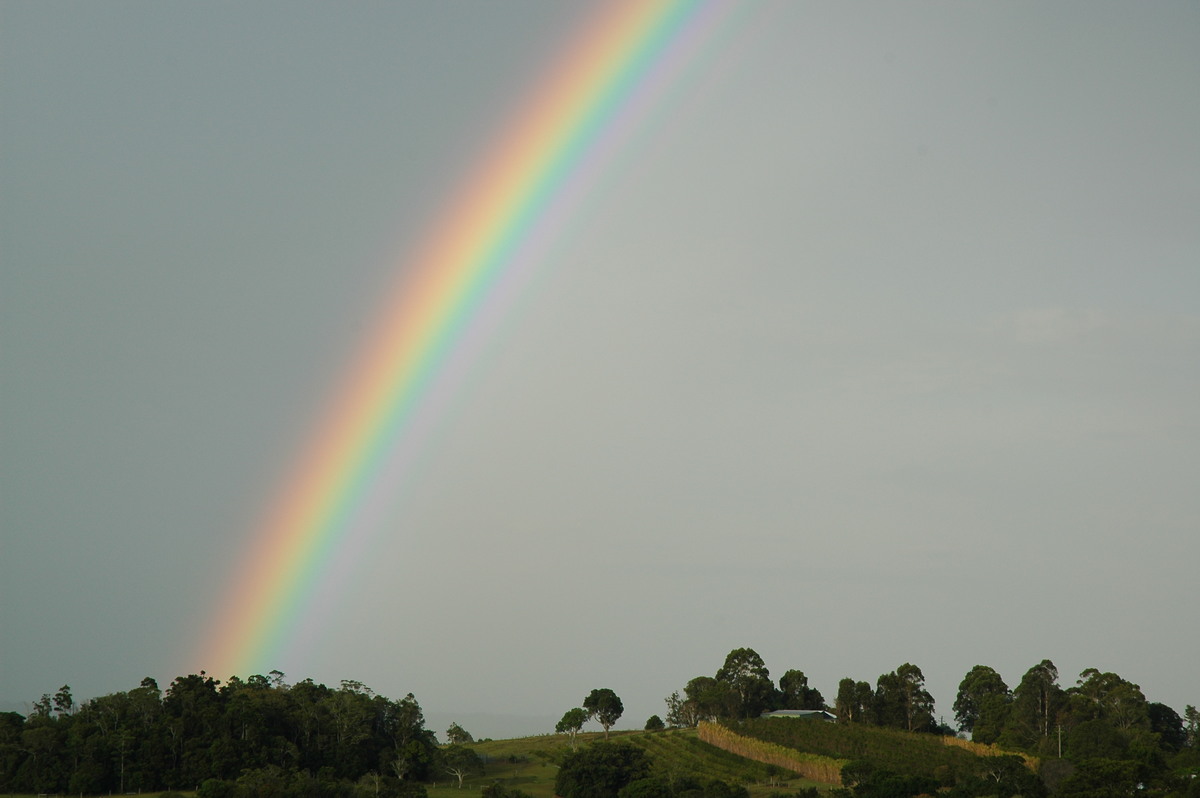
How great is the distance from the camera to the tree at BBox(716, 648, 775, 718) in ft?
406

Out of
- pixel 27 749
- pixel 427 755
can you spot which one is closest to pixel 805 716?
pixel 427 755

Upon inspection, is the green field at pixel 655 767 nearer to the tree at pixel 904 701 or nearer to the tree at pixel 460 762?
the tree at pixel 460 762

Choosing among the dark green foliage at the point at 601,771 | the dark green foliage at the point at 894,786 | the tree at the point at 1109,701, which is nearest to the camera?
the dark green foliage at the point at 894,786

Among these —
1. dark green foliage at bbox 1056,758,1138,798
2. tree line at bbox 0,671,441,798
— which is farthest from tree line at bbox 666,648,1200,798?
tree line at bbox 0,671,441,798

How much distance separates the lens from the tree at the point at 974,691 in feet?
399

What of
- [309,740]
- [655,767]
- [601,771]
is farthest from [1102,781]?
[309,740]

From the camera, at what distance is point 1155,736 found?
311 feet

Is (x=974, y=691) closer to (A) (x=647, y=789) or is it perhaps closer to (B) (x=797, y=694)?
(B) (x=797, y=694)

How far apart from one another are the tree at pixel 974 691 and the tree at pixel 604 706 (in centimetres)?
3992

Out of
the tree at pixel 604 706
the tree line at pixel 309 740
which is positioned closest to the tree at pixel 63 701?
the tree line at pixel 309 740

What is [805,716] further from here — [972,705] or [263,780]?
[263,780]

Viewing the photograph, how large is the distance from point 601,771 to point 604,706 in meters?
44.1

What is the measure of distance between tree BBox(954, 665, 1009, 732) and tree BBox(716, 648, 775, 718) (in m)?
21.7

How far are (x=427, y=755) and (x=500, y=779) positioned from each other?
6571 millimetres
